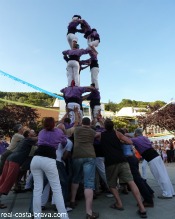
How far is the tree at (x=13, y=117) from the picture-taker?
2695cm

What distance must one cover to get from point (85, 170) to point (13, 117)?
2528cm

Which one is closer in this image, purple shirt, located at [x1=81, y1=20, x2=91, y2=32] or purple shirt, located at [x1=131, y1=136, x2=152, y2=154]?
purple shirt, located at [x1=131, y1=136, x2=152, y2=154]

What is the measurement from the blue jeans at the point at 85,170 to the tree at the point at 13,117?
22885mm

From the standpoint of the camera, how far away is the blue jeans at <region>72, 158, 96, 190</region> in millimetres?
4862

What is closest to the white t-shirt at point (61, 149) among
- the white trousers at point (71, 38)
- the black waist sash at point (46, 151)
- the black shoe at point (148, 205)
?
the black waist sash at point (46, 151)

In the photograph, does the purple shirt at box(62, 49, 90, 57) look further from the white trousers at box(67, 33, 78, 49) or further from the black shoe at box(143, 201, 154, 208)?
the black shoe at box(143, 201, 154, 208)

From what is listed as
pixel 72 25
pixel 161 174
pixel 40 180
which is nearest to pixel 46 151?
pixel 40 180

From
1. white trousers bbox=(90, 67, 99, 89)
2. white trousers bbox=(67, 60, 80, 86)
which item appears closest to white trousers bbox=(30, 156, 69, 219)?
white trousers bbox=(67, 60, 80, 86)

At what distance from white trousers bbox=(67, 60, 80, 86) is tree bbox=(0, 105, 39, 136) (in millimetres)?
20202

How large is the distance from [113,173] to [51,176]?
1355 millimetres

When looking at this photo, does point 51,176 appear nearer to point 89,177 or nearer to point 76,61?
point 89,177

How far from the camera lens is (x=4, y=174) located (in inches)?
230

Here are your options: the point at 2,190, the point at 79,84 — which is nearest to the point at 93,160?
the point at 2,190

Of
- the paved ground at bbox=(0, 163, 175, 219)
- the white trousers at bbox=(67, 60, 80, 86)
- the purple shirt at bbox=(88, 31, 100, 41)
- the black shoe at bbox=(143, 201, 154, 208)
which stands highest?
the purple shirt at bbox=(88, 31, 100, 41)
